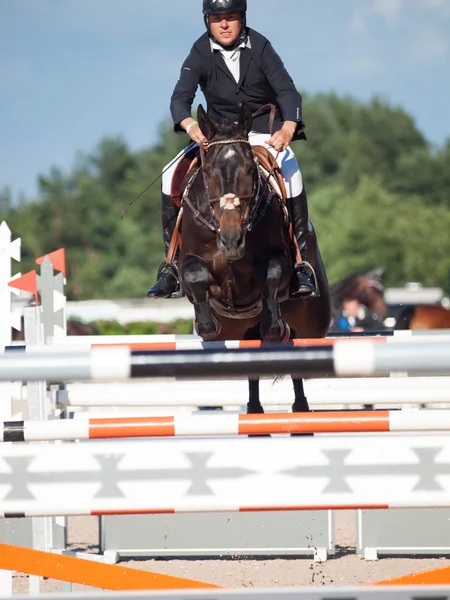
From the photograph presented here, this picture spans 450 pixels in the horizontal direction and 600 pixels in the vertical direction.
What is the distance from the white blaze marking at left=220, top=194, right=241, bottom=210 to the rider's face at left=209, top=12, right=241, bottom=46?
1165mm

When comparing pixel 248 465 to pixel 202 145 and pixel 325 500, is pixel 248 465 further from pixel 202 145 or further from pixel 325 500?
pixel 202 145

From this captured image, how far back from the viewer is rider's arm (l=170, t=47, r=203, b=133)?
530cm

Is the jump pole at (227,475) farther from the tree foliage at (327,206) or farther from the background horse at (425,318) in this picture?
the tree foliage at (327,206)

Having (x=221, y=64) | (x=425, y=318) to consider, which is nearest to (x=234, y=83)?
(x=221, y=64)

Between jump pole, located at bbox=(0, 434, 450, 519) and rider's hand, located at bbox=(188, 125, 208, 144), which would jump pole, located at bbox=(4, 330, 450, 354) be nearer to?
jump pole, located at bbox=(0, 434, 450, 519)

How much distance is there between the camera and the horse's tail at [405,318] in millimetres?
12086

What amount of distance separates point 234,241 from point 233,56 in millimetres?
1418

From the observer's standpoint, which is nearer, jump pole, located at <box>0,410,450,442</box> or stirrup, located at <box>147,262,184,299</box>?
jump pole, located at <box>0,410,450,442</box>

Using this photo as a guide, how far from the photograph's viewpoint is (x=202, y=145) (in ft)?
16.7

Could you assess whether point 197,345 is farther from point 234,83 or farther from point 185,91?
point 234,83

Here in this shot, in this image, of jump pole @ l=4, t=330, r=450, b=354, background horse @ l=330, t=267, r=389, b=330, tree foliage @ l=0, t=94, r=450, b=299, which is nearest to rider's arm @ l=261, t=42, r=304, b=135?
jump pole @ l=4, t=330, r=450, b=354

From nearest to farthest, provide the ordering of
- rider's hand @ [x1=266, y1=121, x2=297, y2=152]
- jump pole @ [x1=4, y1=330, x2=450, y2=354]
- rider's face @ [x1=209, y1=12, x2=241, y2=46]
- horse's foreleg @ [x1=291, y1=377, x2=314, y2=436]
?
jump pole @ [x1=4, y1=330, x2=450, y2=354] < rider's hand @ [x1=266, y1=121, x2=297, y2=152] < rider's face @ [x1=209, y1=12, x2=241, y2=46] < horse's foreleg @ [x1=291, y1=377, x2=314, y2=436]

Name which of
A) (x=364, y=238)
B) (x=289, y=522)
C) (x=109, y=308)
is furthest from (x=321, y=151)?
(x=289, y=522)

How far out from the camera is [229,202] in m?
4.77
